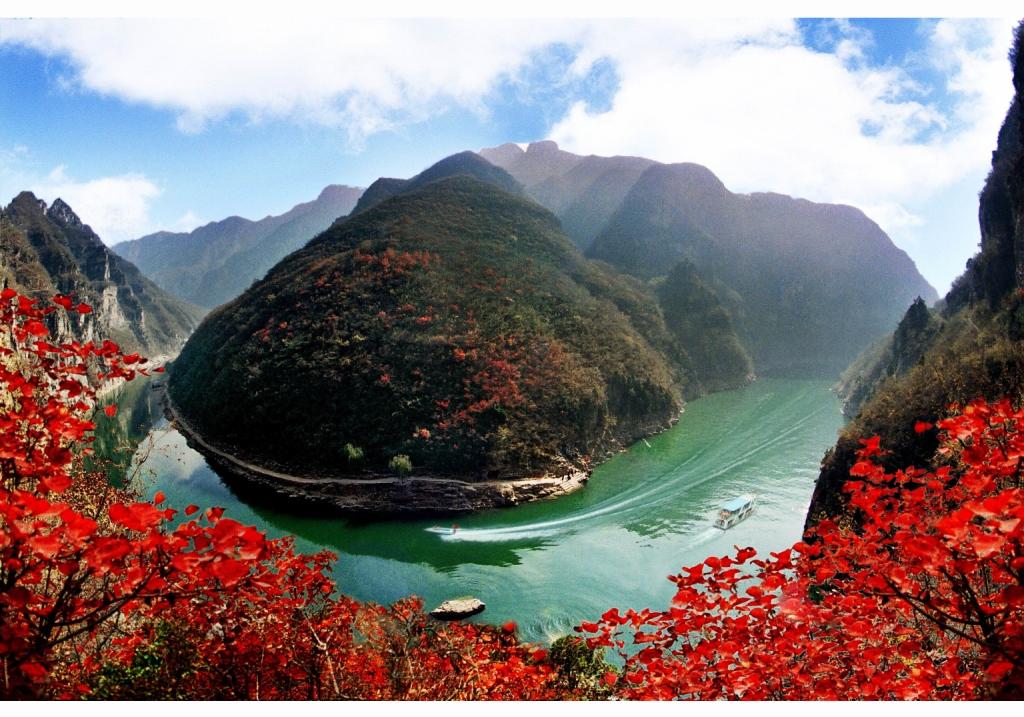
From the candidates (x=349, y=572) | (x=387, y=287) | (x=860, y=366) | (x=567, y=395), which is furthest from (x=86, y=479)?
(x=860, y=366)

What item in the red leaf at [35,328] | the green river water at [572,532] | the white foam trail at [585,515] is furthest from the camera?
the white foam trail at [585,515]

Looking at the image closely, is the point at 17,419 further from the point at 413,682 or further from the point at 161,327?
the point at 161,327

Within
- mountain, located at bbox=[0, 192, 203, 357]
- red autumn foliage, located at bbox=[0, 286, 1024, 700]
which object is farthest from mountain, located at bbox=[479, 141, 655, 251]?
red autumn foliage, located at bbox=[0, 286, 1024, 700]

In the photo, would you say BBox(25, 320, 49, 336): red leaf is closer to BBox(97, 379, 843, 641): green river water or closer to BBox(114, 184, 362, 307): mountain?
BBox(97, 379, 843, 641): green river water

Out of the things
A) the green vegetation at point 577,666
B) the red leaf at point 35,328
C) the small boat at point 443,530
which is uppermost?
the red leaf at point 35,328

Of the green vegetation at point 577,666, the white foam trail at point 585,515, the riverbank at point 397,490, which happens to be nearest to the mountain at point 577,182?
the white foam trail at point 585,515

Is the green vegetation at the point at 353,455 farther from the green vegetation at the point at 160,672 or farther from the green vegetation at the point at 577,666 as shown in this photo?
the green vegetation at the point at 160,672

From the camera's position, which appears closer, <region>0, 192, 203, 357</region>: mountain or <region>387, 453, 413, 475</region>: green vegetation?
<region>387, 453, 413, 475</region>: green vegetation
